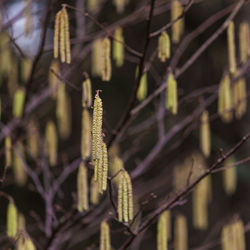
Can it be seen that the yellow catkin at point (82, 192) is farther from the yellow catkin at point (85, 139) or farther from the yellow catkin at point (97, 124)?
the yellow catkin at point (97, 124)

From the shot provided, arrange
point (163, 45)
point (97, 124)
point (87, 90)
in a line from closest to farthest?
point (97, 124)
point (87, 90)
point (163, 45)

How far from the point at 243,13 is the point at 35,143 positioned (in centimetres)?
310

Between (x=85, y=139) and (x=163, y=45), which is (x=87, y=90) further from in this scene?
(x=163, y=45)

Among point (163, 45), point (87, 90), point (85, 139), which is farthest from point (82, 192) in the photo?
point (163, 45)

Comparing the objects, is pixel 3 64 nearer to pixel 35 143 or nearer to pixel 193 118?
pixel 35 143

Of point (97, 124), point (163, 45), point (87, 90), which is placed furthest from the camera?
point (163, 45)

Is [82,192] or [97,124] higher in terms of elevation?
[82,192]

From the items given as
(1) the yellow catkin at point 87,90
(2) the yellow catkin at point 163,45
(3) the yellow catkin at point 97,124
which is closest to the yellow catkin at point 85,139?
(1) the yellow catkin at point 87,90

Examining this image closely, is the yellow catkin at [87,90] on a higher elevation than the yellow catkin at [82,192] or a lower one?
higher

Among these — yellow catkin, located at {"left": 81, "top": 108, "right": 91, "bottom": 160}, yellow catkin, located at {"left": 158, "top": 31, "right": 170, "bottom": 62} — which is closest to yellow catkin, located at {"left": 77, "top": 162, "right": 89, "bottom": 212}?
yellow catkin, located at {"left": 81, "top": 108, "right": 91, "bottom": 160}

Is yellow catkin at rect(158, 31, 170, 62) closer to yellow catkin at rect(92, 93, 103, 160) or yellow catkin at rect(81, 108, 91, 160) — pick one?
yellow catkin at rect(81, 108, 91, 160)

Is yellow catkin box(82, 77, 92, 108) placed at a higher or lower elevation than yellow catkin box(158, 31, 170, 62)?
lower

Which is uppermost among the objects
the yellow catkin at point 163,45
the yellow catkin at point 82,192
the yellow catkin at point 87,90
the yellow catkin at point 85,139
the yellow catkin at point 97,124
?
the yellow catkin at point 163,45

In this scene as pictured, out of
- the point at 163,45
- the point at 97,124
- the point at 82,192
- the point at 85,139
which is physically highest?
the point at 163,45
